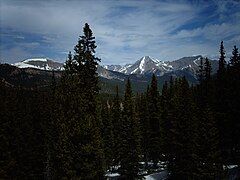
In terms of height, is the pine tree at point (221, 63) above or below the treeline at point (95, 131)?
above

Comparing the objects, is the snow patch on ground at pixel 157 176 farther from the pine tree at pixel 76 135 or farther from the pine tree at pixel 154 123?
the pine tree at pixel 76 135

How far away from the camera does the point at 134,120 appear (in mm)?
46312

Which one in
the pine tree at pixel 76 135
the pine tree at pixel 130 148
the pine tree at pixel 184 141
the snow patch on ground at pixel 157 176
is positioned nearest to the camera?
the pine tree at pixel 76 135

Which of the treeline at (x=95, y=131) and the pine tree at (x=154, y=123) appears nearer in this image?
the treeline at (x=95, y=131)

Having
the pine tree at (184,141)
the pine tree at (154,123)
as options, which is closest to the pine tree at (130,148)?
the pine tree at (184,141)

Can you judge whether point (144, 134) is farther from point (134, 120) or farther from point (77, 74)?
point (77, 74)

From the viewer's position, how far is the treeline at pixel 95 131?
26.1m

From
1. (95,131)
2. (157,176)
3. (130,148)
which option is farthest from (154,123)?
(95,131)

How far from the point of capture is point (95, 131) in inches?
1032

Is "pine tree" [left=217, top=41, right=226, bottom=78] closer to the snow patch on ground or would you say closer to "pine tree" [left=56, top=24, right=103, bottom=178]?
the snow patch on ground

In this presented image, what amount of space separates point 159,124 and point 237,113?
1865 centimetres

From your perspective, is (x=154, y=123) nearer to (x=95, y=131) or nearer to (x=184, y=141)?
(x=184, y=141)

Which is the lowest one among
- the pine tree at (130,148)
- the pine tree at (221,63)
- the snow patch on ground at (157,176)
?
the snow patch on ground at (157,176)

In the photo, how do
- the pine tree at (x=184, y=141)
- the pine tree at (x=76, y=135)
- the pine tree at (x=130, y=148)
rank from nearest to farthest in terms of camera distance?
the pine tree at (x=76, y=135)
the pine tree at (x=184, y=141)
the pine tree at (x=130, y=148)
